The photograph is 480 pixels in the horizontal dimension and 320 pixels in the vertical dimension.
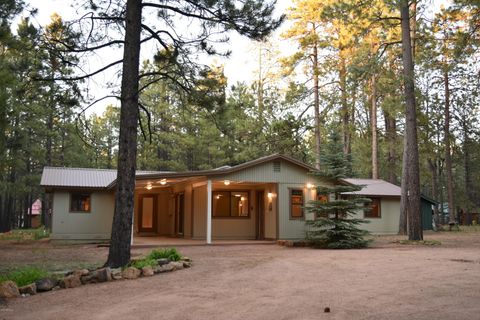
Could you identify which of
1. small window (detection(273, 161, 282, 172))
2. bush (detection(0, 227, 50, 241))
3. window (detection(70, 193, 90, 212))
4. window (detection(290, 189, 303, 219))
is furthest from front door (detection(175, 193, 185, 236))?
bush (detection(0, 227, 50, 241))

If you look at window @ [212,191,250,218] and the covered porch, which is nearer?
the covered porch

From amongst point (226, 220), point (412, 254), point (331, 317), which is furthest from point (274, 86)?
point (331, 317)

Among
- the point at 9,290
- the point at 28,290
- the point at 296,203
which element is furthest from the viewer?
the point at 296,203

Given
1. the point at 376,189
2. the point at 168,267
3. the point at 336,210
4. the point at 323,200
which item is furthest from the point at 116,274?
the point at 376,189

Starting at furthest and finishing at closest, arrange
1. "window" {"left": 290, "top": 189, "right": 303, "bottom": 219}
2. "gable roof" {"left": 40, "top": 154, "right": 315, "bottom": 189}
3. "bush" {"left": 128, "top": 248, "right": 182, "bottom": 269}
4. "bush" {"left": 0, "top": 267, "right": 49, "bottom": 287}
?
"window" {"left": 290, "top": 189, "right": 303, "bottom": 219} → "gable roof" {"left": 40, "top": 154, "right": 315, "bottom": 189} → "bush" {"left": 128, "top": 248, "right": 182, "bottom": 269} → "bush" {"left": 0, "top": 267, "right": 49, "bottom": 287}

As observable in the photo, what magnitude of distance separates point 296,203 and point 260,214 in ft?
6.55

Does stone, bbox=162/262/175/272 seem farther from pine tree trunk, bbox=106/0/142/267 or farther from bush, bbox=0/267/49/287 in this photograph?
bush, bbox=0/267/49/287

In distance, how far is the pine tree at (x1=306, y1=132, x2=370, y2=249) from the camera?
599 inches

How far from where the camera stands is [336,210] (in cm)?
1561

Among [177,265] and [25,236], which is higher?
[177,265]

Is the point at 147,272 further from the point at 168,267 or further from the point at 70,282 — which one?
the point at 70,282

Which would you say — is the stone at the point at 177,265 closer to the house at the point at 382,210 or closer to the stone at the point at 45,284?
the stone at the point at 45,284

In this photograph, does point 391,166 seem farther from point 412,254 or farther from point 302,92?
point 412,254

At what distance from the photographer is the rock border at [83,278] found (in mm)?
7164
